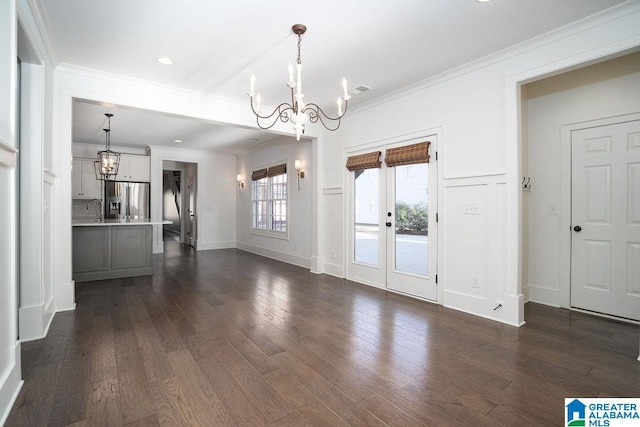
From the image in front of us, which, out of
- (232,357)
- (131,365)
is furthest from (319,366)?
(131,365)

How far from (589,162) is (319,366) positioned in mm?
3603

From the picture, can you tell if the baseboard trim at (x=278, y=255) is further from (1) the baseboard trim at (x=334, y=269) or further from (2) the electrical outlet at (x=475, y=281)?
(2) the electrical outlet at (x=475, y=281)

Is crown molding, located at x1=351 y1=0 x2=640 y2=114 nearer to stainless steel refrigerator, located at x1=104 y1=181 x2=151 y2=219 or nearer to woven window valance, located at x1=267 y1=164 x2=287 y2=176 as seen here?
woven window valance, located at x1=267 y1=164 x2=287 y2=176

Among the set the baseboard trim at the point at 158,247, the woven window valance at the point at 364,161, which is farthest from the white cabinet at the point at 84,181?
the woven window valance at the point at 364,161

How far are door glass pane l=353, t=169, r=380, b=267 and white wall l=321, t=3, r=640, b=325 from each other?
0.99 m

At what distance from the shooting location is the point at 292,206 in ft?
21.8

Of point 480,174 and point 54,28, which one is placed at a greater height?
point 54,28

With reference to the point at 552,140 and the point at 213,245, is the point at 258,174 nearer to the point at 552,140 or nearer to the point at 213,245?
the point at 213,245

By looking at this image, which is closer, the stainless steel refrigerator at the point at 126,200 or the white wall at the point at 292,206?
the white wall at the point at 292,206

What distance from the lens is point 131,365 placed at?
88.1 inches

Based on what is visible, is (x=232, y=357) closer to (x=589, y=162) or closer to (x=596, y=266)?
(x=596, y=266)

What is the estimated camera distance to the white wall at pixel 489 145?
2.65 metres

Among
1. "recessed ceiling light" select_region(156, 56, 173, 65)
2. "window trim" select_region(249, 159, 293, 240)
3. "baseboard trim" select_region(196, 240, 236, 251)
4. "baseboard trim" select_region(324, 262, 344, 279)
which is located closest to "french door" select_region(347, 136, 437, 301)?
"baseboard trim" select_region(324, 262, 344, 279)

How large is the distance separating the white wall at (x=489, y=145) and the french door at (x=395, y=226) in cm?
21
